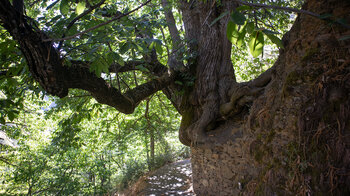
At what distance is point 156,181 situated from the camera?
6.69 meters

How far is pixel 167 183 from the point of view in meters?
6.43

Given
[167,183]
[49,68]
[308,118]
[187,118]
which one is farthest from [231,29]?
[167,183]

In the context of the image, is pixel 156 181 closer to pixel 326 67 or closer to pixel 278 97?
pixel 278 97

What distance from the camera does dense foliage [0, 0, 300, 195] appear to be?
207cm

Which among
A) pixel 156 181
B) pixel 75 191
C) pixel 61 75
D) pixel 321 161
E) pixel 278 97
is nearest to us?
pixel 321 161

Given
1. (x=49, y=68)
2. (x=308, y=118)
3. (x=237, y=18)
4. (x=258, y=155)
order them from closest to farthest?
1. (x=237, y=18)
2. (x=308, y=118)
3. (x=258, y=155)
4. (x=49, y=68)

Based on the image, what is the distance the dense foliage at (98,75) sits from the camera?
2066 mm

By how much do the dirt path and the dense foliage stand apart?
0.94m

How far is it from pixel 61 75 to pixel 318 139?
2651mm

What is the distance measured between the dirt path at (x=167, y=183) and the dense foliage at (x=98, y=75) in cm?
94

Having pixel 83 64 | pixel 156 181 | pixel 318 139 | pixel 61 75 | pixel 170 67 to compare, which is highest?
pixel 170 67

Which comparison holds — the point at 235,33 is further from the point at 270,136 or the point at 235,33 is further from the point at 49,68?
the point at 49,68

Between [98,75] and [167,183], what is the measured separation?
5063 millimetres

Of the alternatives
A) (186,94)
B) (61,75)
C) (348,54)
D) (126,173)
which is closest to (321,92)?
(348,54)
